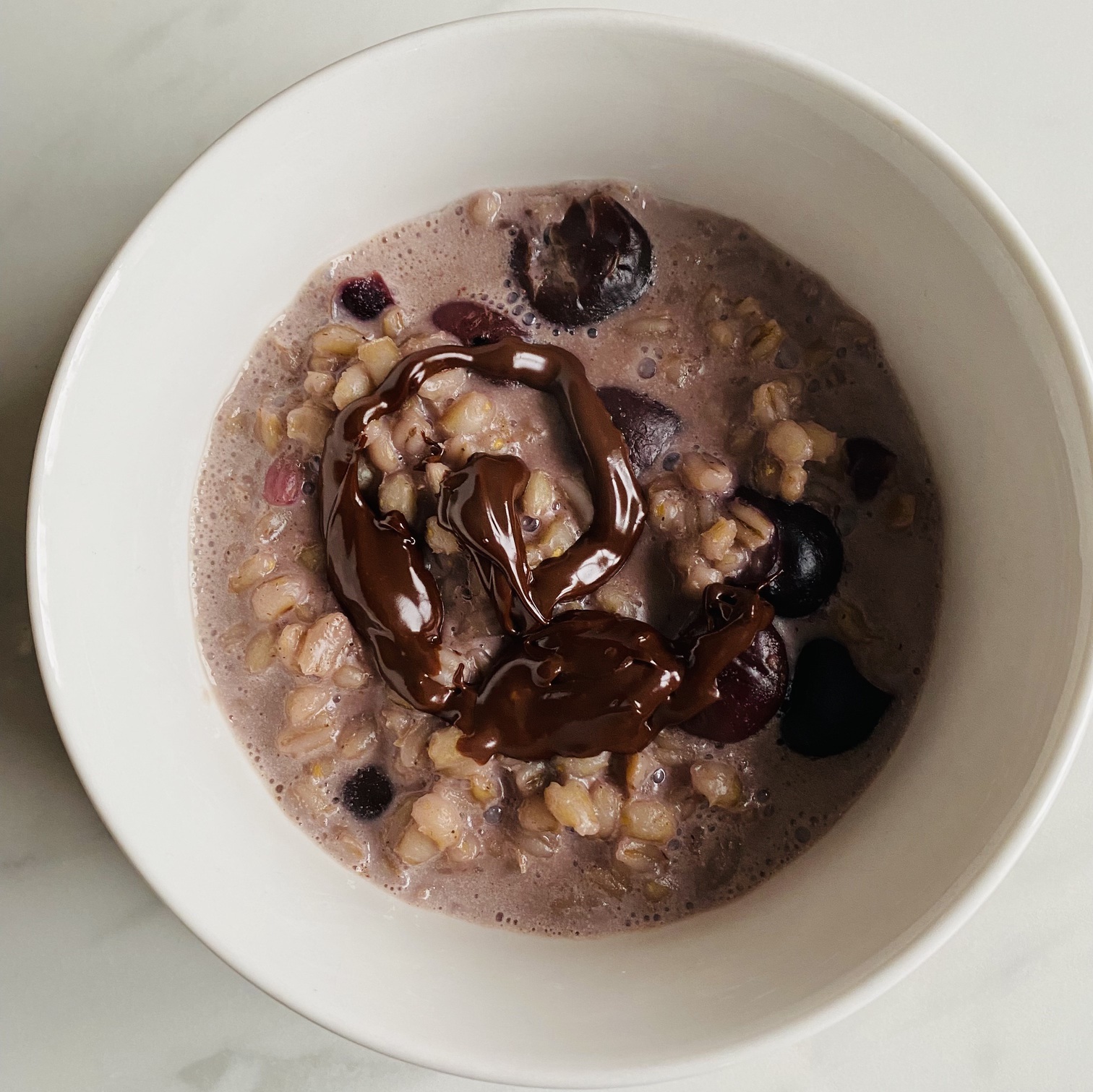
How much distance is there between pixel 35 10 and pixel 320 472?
0.62 metres

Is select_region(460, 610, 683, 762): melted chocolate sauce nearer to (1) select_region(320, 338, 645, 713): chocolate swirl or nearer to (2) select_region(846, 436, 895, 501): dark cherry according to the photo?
(1) select_region(320, 338, 645, 713): chocolate swirl

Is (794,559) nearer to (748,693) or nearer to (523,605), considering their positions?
(748,693)

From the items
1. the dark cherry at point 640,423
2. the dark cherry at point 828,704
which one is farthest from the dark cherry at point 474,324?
the dark cherry at point 828,704

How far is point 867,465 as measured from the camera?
1.00m

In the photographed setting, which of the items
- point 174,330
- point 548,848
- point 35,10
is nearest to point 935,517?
point 548,848

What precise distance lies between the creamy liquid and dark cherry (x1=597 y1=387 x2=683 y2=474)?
1 centimetres

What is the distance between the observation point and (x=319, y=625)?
0.96 meters

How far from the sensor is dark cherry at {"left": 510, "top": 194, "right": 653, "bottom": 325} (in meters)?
1.00

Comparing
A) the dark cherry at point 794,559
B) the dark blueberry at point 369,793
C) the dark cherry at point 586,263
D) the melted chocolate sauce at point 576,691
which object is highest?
the dark cherry at point 586,263

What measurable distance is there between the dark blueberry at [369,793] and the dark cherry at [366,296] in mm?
463

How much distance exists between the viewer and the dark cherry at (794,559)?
3.16 feet

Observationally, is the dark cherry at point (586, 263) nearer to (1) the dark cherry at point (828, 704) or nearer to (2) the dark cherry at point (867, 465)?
(2) the dark cherry at point (867, 465)

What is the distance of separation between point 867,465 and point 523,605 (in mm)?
376

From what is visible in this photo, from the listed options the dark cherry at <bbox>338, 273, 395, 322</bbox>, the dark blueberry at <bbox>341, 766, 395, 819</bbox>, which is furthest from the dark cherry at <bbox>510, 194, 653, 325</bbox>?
the dark blueberry at <bbox>341, 766, 395, 819</bbox>
